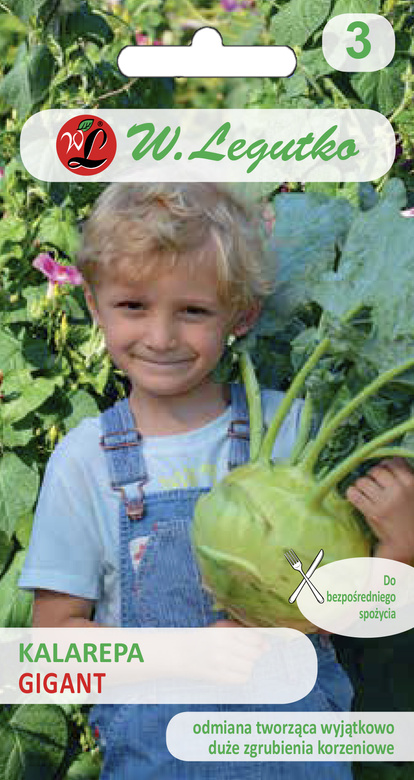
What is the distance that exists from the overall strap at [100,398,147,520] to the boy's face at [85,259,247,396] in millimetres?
63

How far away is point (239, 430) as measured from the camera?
157 cm

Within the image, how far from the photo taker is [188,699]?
1512mm

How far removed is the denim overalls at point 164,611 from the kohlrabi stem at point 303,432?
10 centimetres

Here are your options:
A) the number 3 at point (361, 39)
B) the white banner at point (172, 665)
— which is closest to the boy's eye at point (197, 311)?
the white banner at point (172, 665)

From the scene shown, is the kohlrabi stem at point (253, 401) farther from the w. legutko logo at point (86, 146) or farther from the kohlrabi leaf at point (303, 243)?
the w. legutko logo at point (86, 146)

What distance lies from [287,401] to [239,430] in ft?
0.37

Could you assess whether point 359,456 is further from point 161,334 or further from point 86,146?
point 86,146

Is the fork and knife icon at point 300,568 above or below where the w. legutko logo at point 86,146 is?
below

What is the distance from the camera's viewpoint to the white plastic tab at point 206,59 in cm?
156

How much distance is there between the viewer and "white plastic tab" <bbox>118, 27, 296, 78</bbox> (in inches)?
61.3

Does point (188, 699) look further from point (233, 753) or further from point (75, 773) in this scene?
point (75, 773)

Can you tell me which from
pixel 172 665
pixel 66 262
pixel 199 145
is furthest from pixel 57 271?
pixel 172 665

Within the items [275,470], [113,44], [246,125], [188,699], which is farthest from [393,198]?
[113,44]

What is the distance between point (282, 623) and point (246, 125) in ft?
1.99
